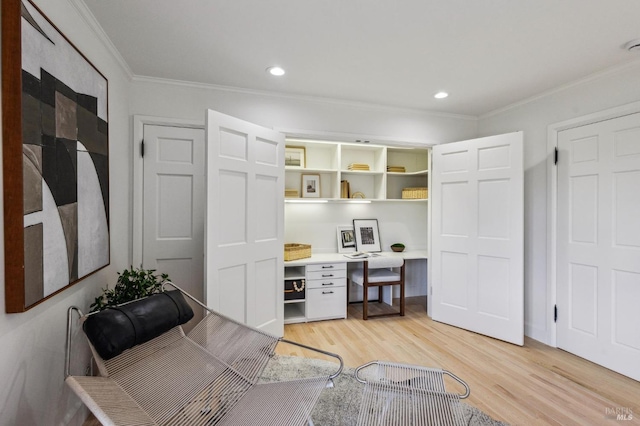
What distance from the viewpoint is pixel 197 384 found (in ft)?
5.05

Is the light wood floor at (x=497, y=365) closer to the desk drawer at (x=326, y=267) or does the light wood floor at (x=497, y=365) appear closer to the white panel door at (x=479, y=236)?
the white panel door at (x=479, y=236)

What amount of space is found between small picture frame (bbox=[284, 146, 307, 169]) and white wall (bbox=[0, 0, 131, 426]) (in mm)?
1898

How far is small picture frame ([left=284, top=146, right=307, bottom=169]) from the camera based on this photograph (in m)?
3.91

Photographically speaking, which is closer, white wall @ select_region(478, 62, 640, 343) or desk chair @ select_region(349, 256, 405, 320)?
white wall @ select_region(478, 62, 640, 343)

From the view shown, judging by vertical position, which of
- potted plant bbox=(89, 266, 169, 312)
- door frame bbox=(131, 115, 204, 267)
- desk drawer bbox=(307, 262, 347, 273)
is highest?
door frame bbox=(131, 115, 204, 267)

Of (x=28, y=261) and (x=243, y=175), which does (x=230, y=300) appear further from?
(x=28, y=261)

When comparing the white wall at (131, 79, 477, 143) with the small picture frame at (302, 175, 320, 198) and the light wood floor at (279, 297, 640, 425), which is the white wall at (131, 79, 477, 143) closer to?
the small picture frame at (302, 175, 320, 198)

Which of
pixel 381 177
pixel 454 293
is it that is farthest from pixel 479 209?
pixel 381 177

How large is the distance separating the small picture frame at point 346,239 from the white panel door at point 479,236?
3.50 feet

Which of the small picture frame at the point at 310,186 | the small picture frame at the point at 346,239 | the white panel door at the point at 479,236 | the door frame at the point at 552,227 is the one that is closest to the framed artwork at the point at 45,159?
the small picture frame at the point at 310,186

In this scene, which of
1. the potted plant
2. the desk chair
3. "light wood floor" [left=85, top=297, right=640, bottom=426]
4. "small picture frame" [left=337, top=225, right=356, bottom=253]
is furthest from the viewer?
"small picture frame" [left=337, top=225, right=356, bottom=253]

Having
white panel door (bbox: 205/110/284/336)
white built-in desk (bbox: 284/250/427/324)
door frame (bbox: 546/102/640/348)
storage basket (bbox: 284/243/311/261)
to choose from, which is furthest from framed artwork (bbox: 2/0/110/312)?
door frame (bbox: 546/102/640/348)

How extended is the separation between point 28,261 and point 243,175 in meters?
1.56

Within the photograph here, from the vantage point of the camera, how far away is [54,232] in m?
1.40
